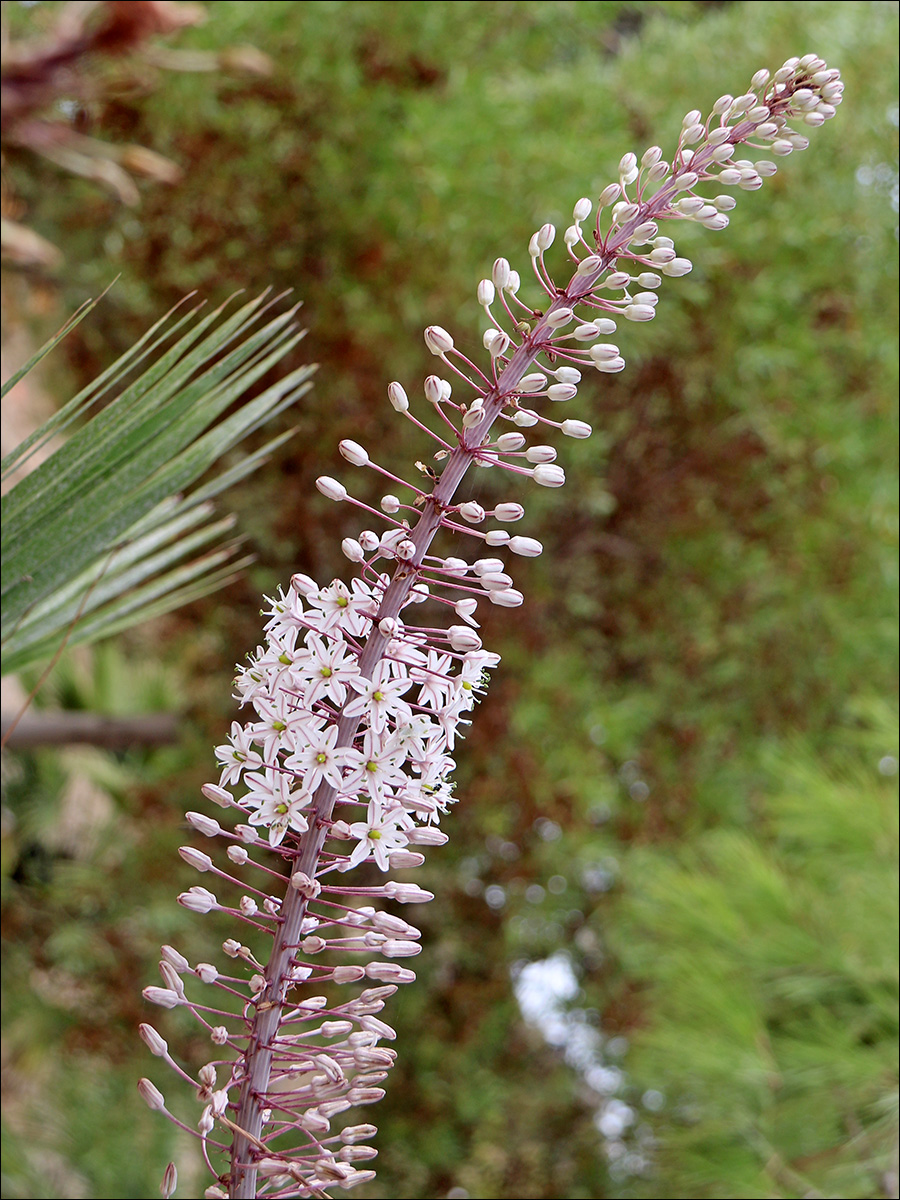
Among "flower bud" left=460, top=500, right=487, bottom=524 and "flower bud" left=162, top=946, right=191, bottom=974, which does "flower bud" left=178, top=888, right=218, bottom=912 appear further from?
"flower bud" left=460, top=500, right=487, bottom=524

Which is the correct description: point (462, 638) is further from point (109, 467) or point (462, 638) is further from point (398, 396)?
point (109, 467)

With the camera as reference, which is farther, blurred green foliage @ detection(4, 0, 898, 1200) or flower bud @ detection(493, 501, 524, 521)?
blurred green foliage @ detection(4, 0, 898, 1200)

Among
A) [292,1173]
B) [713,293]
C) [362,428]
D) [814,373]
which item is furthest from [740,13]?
[292,1173]

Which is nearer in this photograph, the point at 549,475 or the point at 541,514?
the point at 549,475

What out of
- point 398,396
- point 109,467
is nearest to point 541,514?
point 109,467

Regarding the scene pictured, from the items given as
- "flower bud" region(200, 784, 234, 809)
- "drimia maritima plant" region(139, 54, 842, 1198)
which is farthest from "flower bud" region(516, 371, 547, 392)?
"flower bud" region(200, 784, 234, 809)

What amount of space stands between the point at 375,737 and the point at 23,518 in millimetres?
297

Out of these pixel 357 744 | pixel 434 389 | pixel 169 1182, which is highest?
pixel 434 389

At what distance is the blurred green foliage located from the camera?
6.75ft

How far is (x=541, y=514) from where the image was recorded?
2279mm

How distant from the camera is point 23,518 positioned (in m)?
0.61

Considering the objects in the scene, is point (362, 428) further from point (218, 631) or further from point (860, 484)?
point (860, 484)

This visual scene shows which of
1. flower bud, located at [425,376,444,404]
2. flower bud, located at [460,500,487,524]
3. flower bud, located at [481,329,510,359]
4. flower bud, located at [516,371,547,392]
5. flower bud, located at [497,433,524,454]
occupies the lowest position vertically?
flower bud, located at [460,500,487,524]

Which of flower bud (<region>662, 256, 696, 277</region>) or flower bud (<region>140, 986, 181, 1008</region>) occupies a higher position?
flower bud (<region>662, 256, 696, 277</region>)
